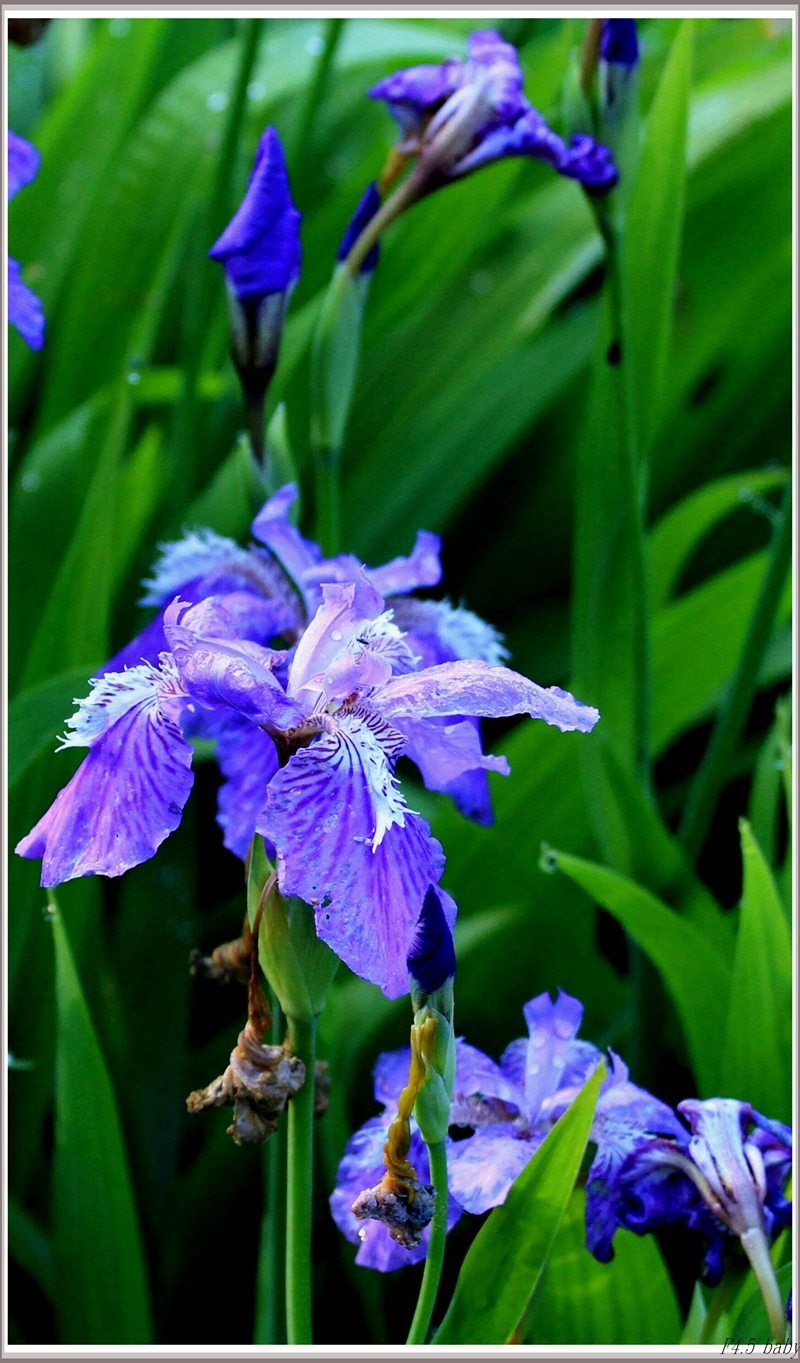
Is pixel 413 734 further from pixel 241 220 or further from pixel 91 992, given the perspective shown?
pixel 91 992

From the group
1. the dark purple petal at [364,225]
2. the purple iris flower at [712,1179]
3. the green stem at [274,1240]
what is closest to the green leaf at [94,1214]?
the green stem at [274,1240]

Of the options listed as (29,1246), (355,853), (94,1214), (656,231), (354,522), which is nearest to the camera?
(355,853)

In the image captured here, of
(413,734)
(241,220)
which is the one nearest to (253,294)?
(241,220)

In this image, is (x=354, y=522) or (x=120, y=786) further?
(x=354, y=522)

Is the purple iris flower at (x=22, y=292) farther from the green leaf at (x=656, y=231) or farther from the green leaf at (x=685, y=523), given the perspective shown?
the green leaf at (x=685, y=523)

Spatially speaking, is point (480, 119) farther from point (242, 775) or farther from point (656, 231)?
point (242, 775)

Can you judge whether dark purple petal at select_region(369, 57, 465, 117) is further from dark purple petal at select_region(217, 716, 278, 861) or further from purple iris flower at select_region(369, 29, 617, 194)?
dark purple petal at select_region(217, 716, 278, 861)

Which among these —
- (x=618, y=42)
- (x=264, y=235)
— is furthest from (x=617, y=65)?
(x=264, y=235)

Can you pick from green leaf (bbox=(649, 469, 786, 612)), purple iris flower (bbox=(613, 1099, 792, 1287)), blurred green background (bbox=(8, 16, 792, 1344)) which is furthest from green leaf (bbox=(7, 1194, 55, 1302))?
green leaf (bbox=(649, 469, 786, 612))
